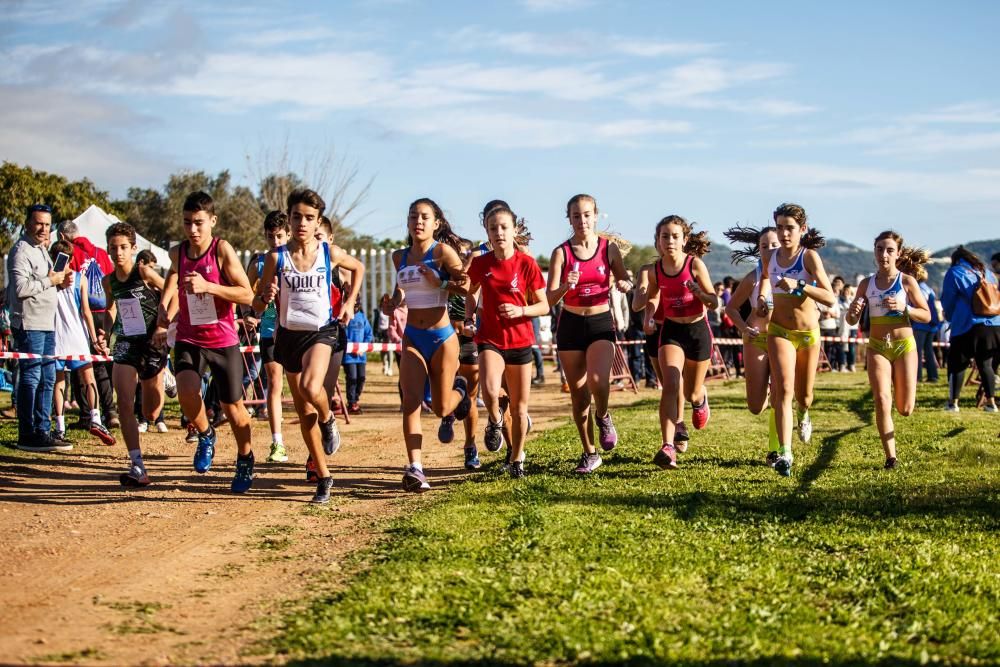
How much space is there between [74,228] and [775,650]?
10595 millimetres

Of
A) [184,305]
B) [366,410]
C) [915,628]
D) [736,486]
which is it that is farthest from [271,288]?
[366,410]

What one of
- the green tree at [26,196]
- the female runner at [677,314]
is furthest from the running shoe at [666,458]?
the green tree at [26,196]

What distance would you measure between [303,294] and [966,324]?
11.4 metres

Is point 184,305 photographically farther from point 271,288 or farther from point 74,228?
point 74,228

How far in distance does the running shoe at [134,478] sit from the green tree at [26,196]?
36303 millimetres

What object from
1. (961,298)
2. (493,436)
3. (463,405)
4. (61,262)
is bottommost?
(493,436)

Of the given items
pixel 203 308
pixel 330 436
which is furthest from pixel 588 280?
pixel 203 308

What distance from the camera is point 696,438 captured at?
40.9 ft

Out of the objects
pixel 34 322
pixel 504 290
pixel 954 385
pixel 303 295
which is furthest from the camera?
pixel 954 385

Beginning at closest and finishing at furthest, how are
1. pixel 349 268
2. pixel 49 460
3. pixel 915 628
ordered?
1. pixel 915 628
2. pixel 349 268
3. pixel 49 460

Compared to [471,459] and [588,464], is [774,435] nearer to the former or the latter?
[588,464]

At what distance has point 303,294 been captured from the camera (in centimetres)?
869

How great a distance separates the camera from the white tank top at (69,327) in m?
12.7

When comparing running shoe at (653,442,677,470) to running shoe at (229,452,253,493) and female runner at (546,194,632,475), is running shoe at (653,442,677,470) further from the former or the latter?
running shoe at (229,452,253,493)
